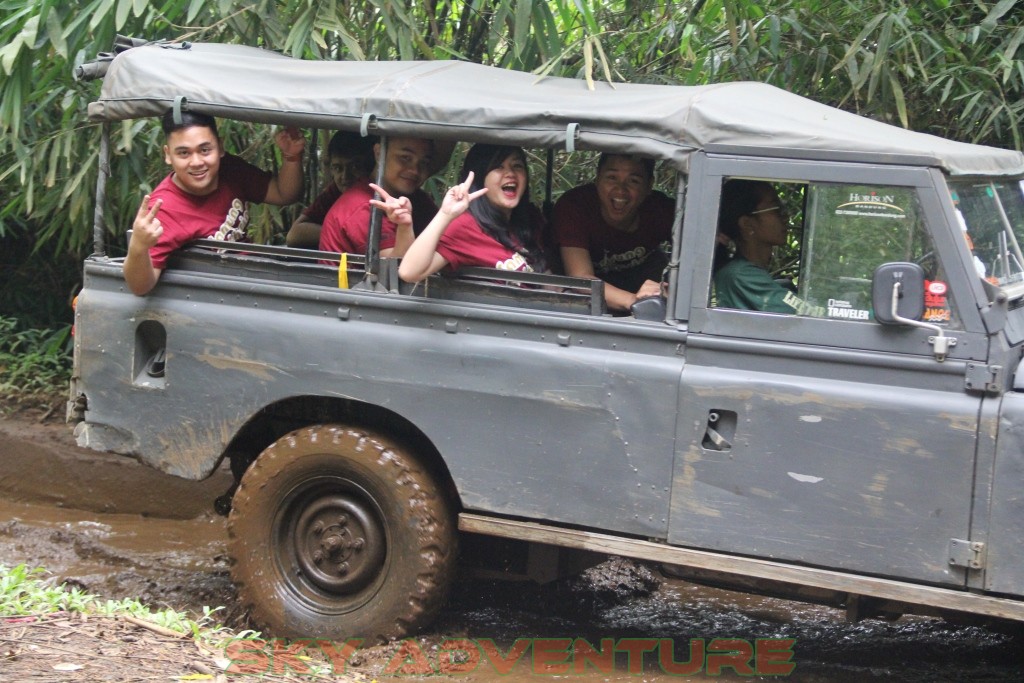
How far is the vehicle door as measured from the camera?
354cm

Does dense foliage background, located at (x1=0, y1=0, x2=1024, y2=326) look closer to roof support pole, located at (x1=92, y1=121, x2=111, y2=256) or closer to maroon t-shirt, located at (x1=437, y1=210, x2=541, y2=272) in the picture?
roof support pole, located at (x1=92, y1=121, x2=111, y2=256)

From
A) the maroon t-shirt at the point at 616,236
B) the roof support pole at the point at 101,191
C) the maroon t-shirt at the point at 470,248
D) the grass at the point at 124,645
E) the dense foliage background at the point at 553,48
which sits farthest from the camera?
the dense foliage background at the point at 553,48

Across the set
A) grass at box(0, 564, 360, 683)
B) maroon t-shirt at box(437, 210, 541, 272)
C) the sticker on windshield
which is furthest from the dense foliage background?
grass at box(0, 564, 360, 683)

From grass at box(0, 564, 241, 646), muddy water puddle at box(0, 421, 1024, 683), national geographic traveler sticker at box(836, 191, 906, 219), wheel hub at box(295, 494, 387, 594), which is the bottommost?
muddy water puddle at box(0, 421, 1024, 683)

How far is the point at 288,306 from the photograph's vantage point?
4316 millimetres

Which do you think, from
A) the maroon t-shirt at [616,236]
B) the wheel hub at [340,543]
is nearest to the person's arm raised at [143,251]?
the wheel hub at [340,543]

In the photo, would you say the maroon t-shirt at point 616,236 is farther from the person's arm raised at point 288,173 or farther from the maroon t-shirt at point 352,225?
the person's arm raised at point 288,173

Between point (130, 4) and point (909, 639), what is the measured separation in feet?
14.8

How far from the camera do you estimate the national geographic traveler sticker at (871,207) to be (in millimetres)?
3613

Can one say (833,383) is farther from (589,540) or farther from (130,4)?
(130,4)

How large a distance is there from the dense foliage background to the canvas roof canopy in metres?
0.79

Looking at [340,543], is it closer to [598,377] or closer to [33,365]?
A: [598,377]

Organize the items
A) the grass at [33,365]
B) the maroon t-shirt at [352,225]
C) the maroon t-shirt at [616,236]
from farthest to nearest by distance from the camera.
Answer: the grass at [33,365]
the maroon t-shirt at [616,236]
the maroon t-shirt at [352,225]

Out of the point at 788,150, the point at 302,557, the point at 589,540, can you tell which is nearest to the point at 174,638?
the point at 302,557
